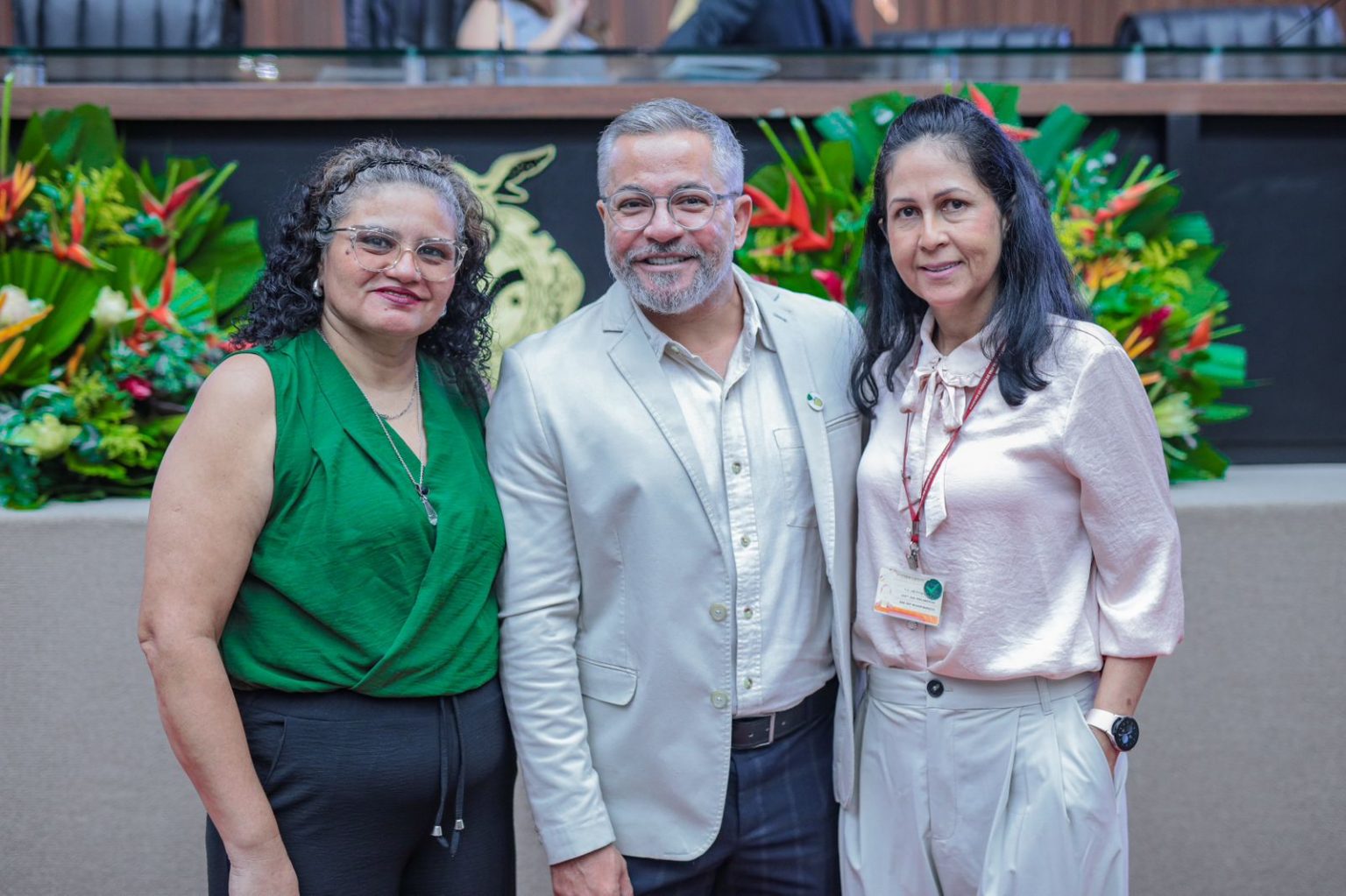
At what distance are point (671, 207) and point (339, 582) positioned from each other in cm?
62

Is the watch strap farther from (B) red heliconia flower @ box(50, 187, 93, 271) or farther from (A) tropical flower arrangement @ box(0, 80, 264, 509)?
(B) red heliconia flower @ box(50, 187, 93, 271)

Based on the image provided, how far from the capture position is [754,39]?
2775 mm

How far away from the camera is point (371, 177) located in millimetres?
1427

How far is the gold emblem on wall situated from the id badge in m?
1.25

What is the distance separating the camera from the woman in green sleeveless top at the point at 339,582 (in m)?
1.29

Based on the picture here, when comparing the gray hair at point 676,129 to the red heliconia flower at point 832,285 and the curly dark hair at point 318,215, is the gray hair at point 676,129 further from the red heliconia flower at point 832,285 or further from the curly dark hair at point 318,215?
the red heliconia flower at point 832,285

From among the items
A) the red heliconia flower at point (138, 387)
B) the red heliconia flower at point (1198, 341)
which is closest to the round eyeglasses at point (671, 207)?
the red heliconia flower at point (138, 387)

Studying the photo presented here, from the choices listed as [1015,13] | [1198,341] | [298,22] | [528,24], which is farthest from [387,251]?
[1015,13]

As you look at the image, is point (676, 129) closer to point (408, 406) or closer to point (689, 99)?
point (408, 406)

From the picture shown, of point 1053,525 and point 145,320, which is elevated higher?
point 145,320

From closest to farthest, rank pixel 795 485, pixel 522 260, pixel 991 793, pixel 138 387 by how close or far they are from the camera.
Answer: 1. pixel 991 793
2. pixel 795 485
3. pixel 138 387
4. pixel 522 260

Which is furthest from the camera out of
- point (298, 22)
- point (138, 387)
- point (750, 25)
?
point (298, 22)

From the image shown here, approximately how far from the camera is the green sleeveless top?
133cm

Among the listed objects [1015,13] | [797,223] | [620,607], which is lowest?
[620,607]
